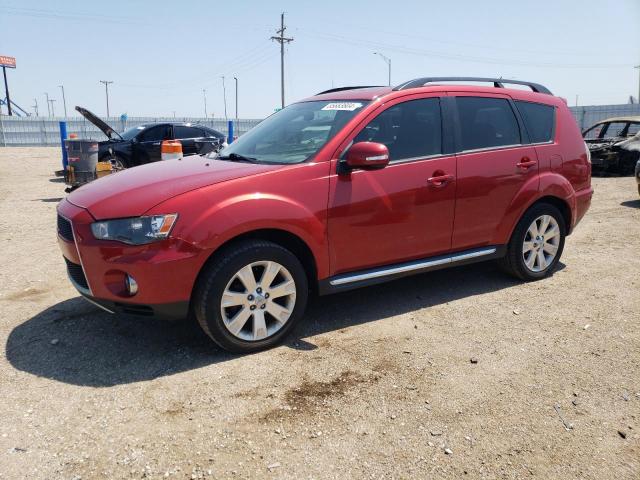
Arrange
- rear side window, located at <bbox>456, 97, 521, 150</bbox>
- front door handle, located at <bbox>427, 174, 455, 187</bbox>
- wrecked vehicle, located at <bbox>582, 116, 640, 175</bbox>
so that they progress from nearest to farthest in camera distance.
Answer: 1. front door handle, located at <bbox>427, 174, 455, 187</bbox>
2. rear side window, located at <bbox>456, 97, 521, 150</bbox>
3. wrecked vehicle, located at <bbox>582, 116, 640, 175</bbox>

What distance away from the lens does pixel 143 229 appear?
3.10 metres

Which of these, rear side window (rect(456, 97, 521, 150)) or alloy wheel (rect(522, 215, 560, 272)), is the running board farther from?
rear side window (rect(456, 97, 521, 150))

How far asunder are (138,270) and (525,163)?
3486mm

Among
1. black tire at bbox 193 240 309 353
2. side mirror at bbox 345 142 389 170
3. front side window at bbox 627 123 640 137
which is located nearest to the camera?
black tire at bbox 193 240 309 353

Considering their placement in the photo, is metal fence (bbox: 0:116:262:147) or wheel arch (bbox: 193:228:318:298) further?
metal fence (bbox: 0:116:262:147)

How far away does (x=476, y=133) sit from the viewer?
4453 mm

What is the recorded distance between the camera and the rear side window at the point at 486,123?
4.41 meters

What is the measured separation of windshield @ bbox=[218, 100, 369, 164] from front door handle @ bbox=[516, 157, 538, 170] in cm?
165

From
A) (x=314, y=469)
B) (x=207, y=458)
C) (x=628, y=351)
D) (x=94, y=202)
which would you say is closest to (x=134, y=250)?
(x=94, y=202)

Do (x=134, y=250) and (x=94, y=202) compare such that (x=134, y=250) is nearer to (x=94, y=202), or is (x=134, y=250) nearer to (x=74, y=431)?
(x=94, y=202)

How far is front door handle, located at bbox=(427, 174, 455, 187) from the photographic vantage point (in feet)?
13.4

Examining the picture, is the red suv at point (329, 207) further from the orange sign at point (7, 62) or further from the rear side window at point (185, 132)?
the orange sign at point (7, 62)

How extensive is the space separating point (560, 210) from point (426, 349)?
8.27ft

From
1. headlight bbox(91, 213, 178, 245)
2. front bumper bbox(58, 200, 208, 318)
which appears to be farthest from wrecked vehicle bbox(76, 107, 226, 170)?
headlight bbox(91, 213, 178, 245)
